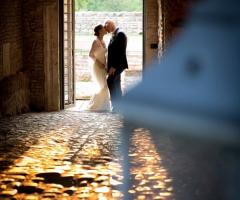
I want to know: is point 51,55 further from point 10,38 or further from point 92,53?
point 10,38

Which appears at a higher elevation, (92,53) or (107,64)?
(92,53)

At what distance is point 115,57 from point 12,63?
2.10m

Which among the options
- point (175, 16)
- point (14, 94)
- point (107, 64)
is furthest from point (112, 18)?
point (175, 16)

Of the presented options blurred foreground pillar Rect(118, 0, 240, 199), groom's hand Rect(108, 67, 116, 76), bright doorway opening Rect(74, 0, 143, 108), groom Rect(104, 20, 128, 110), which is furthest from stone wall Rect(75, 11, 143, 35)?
blurred foreground pillar Rect(118, 0, 240, 199)

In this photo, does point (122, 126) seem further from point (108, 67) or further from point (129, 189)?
point (129, 189)

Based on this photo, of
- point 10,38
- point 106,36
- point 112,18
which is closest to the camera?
point 10,38

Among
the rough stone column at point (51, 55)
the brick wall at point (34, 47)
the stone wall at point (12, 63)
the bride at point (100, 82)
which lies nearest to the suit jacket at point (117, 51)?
the bride at point (100, 82)

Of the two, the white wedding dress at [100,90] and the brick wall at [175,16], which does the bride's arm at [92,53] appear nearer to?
the white wedding dress at [100,90]

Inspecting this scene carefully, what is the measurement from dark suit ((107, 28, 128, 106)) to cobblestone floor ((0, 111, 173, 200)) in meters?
1.58

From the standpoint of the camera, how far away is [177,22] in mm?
8195

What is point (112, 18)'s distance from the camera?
23.3 meters

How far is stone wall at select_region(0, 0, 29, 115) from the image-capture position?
34.8 feet

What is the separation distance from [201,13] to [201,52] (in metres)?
0.60

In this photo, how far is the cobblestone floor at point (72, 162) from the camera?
5.46 meters
